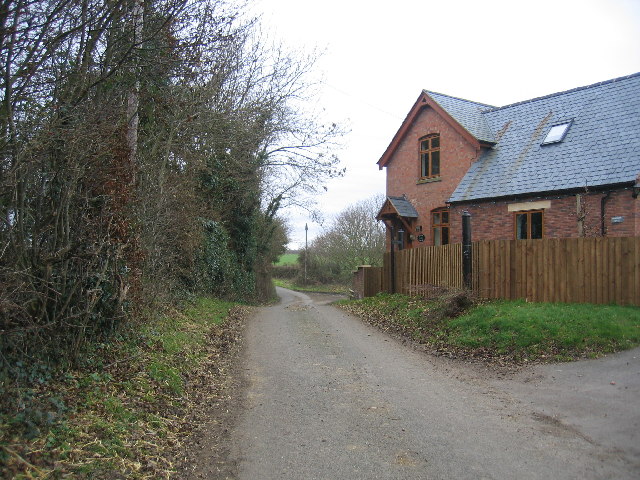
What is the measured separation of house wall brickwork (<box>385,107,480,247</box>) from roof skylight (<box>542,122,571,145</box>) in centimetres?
275

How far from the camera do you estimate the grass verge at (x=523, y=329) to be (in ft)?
29.8

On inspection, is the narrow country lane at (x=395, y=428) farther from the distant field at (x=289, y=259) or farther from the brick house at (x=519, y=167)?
the distant field at (x=289, y=259)

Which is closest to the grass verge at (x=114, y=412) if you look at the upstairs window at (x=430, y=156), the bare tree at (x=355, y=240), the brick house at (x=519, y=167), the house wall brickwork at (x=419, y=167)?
the brick house at (x=519, y=167)

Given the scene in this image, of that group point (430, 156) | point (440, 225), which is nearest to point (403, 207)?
point (440, 225)

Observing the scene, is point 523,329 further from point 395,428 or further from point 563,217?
point 563,217

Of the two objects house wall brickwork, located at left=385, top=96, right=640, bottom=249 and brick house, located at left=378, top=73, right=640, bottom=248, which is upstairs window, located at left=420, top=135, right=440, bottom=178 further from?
house wall brickwork, located at left=385, top=96, right=640, bottom=249

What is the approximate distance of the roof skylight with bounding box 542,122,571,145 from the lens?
1675cm

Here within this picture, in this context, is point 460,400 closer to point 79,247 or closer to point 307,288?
point 79,247

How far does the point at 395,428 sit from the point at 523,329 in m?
4.99

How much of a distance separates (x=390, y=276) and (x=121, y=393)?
1503cm

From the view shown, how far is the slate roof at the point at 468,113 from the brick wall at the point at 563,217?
335cm

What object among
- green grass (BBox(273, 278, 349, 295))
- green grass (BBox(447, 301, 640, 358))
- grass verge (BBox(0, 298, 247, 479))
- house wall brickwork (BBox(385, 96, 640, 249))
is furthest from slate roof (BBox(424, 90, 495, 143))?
green grass (BBox(273, 278, 349, 295))

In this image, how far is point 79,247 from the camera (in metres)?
6.43

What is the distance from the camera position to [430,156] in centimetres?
2130
